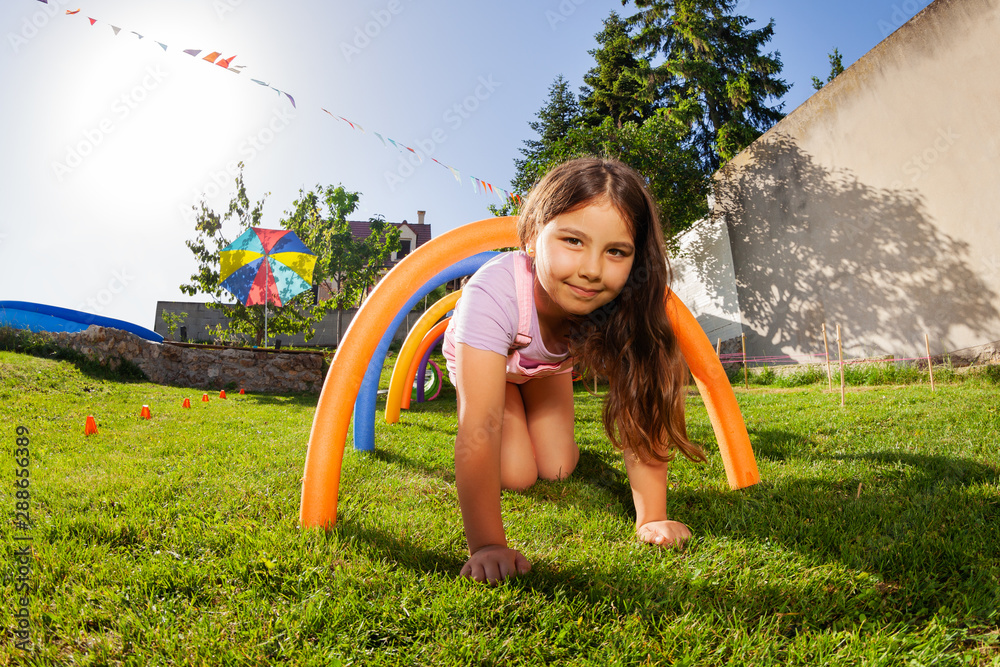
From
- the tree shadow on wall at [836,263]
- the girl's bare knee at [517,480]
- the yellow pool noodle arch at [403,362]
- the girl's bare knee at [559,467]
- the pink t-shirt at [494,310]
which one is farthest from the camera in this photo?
the tree shadow on wall at [836,263]

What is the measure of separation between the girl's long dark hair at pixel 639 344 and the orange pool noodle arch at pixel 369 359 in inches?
13.2

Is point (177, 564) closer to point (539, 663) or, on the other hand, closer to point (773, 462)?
point (539, 663)

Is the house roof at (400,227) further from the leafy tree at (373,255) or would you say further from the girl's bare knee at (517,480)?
the girl's bare knee at (517,480)

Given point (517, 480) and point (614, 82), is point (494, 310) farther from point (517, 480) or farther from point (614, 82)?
point (614, 82)

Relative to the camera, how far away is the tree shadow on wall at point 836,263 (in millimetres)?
8555

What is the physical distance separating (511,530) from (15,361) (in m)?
8.72

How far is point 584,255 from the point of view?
5.94ft

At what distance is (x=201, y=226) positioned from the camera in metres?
12.8

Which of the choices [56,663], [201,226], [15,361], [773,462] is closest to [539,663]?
[56,663]

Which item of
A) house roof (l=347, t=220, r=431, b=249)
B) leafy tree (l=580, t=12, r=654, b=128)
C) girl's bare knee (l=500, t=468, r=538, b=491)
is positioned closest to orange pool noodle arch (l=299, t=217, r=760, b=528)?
girl's bare knee (l=500, t=468, r=538, b=491)

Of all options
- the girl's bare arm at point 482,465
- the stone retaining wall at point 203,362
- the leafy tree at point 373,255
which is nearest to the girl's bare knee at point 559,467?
the girl's bare arm at point 482,465

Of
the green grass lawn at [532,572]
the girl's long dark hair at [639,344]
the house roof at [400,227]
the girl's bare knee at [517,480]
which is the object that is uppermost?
the house roof at [400,227]

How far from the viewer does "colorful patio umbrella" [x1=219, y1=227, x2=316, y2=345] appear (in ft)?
39.6

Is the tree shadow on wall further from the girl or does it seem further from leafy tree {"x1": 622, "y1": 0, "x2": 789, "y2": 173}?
the girl
